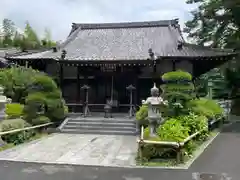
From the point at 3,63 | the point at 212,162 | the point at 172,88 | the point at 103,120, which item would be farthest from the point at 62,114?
the point at 3,63

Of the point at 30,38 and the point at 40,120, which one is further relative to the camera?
the point at 30,38

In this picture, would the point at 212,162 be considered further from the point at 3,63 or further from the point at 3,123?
the point at 3,63

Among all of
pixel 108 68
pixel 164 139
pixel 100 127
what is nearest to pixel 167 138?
pixel 164 139

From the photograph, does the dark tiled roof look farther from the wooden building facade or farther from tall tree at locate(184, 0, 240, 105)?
tall tree at locate(184, 0, 240, 105)

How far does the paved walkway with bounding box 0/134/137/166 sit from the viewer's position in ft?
31.7

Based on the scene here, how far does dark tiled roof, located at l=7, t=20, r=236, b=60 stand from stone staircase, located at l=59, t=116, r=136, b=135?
430 cm

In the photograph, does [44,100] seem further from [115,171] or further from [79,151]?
[115,171]

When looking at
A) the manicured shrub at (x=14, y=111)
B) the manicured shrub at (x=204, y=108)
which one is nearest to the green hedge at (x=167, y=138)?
the manicured shrub at (x=204, y=108)

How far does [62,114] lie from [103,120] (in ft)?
7.58

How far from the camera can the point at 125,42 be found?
888 inches

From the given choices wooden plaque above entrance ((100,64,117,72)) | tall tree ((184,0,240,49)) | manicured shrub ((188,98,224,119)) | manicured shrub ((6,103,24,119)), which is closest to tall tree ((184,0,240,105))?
tall tree ((184,0,240,49))

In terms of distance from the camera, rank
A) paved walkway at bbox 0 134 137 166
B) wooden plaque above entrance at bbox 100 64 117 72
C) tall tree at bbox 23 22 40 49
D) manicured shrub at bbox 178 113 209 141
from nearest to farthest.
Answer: paved walkway at bbox 0 134 137 166 → manicured shrub at bbox 178 113 209 141 → wooden plaque above entrance at bbox 100 64 117 72 → tall tree at bbox 23 22 40 49

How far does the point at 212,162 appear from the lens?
30.4ft

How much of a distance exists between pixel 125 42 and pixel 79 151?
12994 mm
